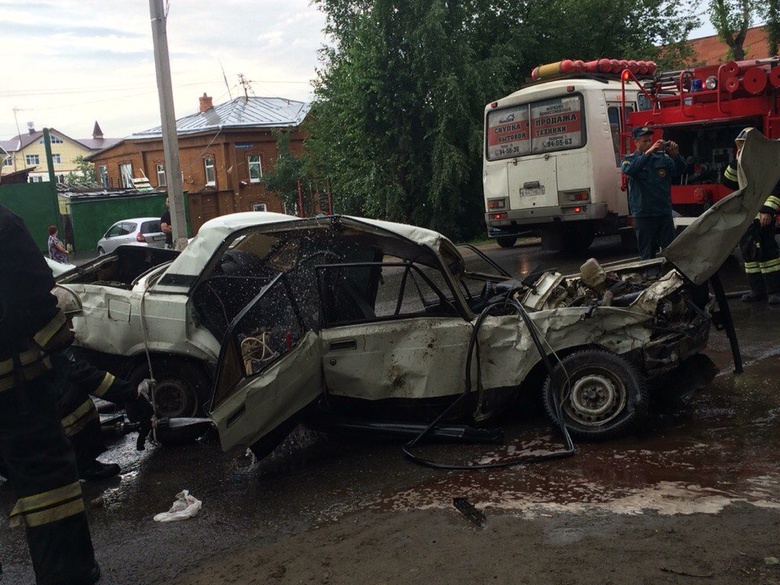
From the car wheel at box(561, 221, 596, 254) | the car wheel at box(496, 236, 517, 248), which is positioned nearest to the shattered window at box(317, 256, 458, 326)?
the car wheel at box(561, 221, 596, 254)

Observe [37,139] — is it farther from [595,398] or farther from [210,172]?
[595,398]

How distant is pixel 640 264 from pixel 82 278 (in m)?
4.66

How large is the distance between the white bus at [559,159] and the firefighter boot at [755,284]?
4.41 m

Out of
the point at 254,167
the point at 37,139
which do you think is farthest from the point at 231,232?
the point at 37,139

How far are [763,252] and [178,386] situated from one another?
6143 millimetres

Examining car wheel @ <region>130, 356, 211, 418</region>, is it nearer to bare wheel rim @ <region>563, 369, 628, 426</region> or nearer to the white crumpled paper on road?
the white crumpled paper on road

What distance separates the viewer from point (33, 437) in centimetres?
342

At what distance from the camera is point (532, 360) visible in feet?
15.8

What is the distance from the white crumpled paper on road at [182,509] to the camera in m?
4.36

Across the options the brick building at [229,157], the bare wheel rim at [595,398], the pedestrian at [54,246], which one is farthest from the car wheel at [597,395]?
the brick building at [229,157]

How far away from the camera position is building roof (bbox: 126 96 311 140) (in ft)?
129

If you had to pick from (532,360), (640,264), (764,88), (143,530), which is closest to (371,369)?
(532,360)

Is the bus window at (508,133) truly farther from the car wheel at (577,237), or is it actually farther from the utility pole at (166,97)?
the utility pole at (166,97)

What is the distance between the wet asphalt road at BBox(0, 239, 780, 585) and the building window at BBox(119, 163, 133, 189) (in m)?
42.0
